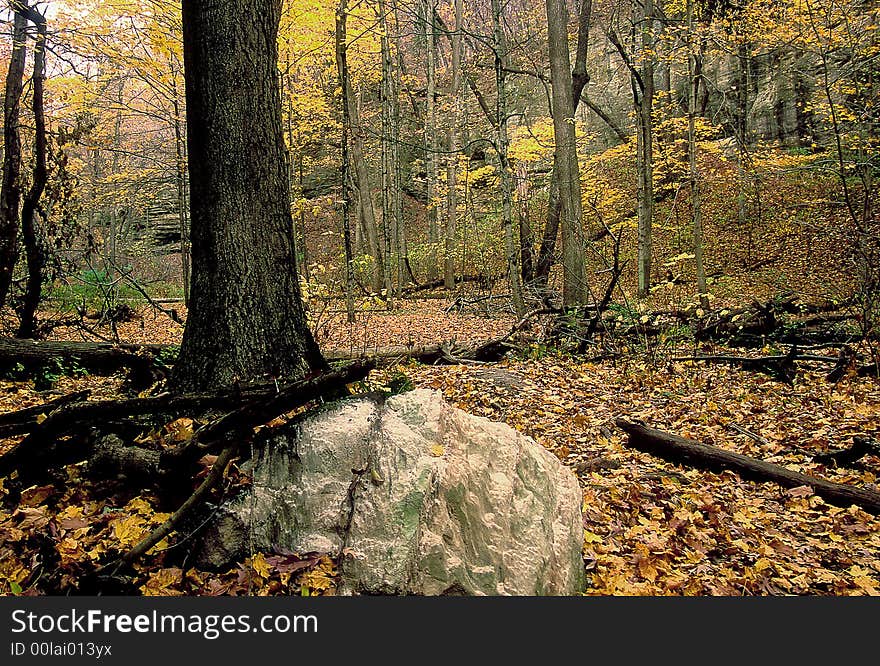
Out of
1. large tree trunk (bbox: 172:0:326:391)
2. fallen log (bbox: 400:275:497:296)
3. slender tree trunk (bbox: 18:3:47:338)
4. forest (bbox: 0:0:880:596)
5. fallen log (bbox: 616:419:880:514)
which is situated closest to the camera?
forest (bbox: 0:0:880:596)

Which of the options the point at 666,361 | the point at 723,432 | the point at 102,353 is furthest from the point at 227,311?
the point at 666,361

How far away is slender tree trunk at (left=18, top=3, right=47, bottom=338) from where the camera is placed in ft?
24.6

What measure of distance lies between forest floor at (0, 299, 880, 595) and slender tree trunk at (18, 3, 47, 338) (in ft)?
6.94

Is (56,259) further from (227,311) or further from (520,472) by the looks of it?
(520,472)

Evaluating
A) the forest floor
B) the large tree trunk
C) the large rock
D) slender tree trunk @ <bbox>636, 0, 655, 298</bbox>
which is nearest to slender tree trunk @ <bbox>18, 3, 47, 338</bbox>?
the forest floor

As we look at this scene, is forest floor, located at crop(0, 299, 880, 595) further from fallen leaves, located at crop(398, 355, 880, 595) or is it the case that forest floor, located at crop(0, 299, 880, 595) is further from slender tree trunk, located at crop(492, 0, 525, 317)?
slender tree trunk, located at crop(492, 0, 525, 317)

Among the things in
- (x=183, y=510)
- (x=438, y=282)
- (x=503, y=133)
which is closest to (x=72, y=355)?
(x=183, y=510)

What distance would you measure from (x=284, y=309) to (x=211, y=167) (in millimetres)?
1107

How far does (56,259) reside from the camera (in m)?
8.25

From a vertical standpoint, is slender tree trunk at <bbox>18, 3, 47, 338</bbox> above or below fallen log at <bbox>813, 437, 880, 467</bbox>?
above

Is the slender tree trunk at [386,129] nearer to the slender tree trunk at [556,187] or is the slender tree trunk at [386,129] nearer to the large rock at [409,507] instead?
the slender tree trunk at [556,187]

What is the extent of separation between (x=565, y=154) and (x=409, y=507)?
9.49m

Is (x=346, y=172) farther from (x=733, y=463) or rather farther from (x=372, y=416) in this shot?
(x=372, y=416)

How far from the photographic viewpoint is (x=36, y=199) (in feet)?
25.3
